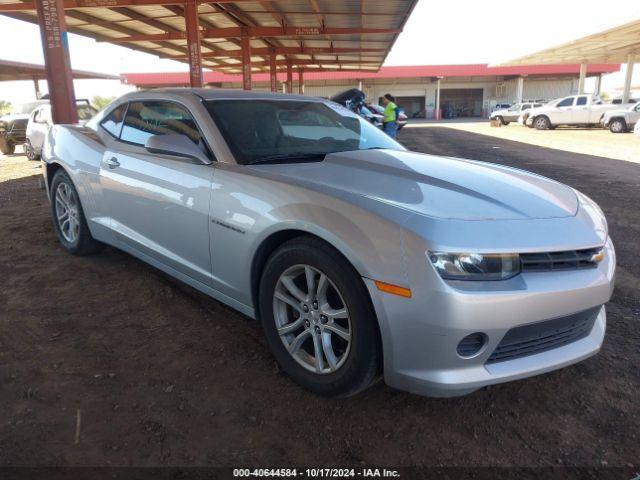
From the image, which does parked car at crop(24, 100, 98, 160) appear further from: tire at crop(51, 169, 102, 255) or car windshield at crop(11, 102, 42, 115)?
tire at crop(51, 169, 102, 255)

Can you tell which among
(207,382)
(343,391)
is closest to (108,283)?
(207,382)

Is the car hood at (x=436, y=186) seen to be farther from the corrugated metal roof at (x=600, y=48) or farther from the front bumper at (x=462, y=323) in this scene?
the corrugated metal roof at (x=600, y=48)

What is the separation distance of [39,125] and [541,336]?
13.5 meters

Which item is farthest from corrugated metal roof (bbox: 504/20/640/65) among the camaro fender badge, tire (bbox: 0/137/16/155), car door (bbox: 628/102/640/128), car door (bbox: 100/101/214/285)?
tire (bbox: 0/137/16/155)

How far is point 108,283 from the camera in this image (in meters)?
3.88

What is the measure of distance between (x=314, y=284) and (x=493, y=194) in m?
1.02

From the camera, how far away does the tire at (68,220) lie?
4266 millimetres

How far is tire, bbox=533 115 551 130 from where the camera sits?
2557cm

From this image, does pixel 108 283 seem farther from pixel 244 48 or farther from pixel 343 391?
pixel 244 48

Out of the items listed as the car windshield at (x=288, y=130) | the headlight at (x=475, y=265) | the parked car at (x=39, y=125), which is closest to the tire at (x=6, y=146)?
the parked car at (x=39, y=125)

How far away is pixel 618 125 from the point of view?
2195 cm

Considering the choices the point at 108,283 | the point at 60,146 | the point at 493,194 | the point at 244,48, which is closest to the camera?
the point at 493,194

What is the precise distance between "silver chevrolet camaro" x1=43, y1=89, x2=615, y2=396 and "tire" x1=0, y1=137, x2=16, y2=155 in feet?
48.4

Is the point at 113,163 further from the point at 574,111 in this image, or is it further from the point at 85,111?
the point at 574,111
